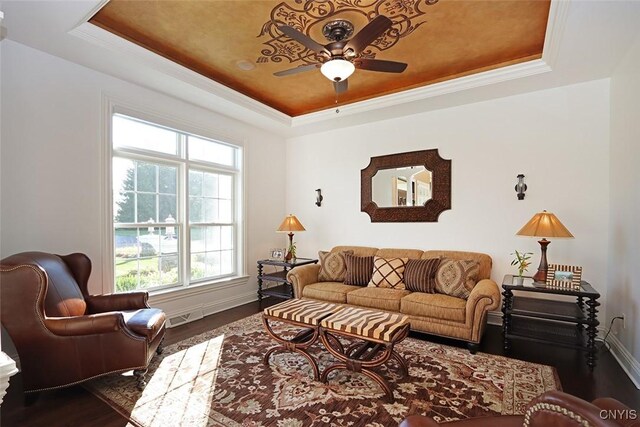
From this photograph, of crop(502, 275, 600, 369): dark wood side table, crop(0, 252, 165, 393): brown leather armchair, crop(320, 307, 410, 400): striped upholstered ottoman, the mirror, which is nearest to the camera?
crop(0, 252, 165, 393): brown leather armchair

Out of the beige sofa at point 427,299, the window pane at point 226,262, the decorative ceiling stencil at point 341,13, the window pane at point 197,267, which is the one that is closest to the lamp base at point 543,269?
the beige sofa at point 427,299

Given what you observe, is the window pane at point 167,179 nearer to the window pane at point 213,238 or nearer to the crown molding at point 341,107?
the window pane at point 213,238

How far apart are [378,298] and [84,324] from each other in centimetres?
271

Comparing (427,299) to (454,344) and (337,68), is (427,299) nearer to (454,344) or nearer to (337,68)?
(454,344)

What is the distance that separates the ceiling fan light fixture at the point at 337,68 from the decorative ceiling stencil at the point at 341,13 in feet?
1.53

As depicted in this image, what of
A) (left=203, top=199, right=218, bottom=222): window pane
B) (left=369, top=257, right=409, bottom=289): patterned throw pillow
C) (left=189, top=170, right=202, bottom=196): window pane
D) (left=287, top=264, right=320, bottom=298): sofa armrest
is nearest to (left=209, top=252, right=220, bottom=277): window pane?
(left=203, top=199, right=218, bottom=222): window pane

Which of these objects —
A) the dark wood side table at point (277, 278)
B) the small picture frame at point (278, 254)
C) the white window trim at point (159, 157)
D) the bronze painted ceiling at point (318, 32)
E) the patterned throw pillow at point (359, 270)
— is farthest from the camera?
the small picture frame at point (278, 254)

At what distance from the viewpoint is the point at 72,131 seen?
305cm

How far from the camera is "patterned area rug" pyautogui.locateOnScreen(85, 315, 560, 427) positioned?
2068 mm

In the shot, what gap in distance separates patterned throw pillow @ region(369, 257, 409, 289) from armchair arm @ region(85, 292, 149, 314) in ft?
8.42

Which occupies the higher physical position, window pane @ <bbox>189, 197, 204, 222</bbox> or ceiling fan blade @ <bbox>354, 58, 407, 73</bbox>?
ceiling fan blade @ <bbox>354, 58, 407, 73</bbox>

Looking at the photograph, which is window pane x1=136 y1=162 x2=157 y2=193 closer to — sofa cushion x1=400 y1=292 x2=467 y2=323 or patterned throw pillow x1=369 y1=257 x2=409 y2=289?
patterned throw pillow x1=369 y1=257 x2=409 y2=289

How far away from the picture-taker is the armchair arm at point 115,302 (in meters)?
2.80

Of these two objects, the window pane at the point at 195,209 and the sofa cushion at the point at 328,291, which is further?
the window pane at the point at 195,209
